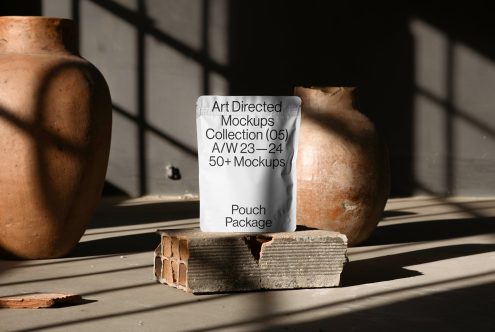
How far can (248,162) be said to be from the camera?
5.33 m

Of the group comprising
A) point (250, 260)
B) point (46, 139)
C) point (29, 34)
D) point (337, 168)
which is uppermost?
point (29, 34)

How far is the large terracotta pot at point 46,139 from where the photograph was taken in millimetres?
5941

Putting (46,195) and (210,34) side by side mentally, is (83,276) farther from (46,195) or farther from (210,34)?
(210,34)

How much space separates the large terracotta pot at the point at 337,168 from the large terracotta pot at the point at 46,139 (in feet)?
3.81

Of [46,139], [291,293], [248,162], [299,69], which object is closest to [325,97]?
[248,162]

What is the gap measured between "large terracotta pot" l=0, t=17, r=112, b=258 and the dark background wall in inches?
139

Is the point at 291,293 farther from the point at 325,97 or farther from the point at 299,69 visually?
the point at 299,69

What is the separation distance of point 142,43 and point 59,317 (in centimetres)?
554

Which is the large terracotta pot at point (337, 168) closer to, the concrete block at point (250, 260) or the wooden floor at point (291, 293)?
the wooden floor at point (291, 293)

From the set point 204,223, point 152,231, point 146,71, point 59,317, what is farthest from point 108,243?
point 146,71

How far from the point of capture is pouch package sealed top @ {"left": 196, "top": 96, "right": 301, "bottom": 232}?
528 centimetres

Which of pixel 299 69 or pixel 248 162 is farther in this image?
pixel 299 69

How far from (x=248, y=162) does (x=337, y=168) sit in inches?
47.1

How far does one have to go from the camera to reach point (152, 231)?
7.50 metres
